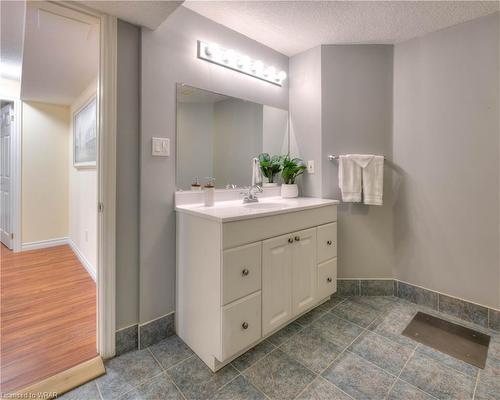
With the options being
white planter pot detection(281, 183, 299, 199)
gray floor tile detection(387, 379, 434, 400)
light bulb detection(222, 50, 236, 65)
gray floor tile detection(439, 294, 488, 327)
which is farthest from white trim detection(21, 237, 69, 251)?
gray floor tile detection(439, 294, 488, 327)

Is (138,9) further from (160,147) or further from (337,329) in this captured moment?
(337,329)

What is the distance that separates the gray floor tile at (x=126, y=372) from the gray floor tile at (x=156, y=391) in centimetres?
4

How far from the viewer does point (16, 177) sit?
323cm

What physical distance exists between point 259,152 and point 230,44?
839 millimetres

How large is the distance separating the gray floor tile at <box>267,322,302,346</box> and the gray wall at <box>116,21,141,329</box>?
0.85 meters

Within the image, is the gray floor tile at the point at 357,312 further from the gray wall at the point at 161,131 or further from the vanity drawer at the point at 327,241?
the gray wall at the point at 161,131

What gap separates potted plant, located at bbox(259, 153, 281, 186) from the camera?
223cm

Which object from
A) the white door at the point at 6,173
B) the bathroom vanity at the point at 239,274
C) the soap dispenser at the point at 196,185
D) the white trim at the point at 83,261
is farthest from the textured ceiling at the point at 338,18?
the white door at the point at 6,173

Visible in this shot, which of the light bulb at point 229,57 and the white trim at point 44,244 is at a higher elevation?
the light bulb at point 229,57

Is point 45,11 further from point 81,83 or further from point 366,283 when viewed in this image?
point 366,283

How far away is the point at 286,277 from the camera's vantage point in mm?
1628

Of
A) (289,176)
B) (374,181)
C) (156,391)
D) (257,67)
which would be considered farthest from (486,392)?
(257,67)

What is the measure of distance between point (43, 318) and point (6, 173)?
8.28ft

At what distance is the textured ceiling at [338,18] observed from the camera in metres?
1.67
